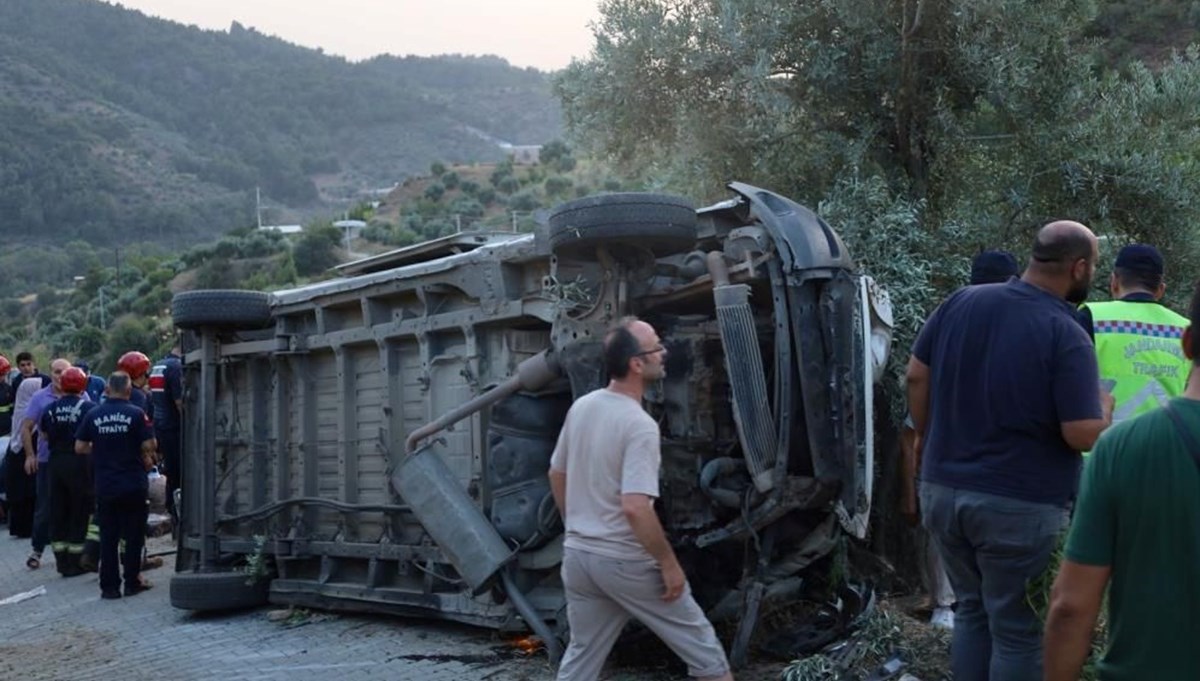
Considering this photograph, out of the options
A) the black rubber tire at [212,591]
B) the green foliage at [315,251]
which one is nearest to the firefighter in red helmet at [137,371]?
the black rubber tire at [212,591]

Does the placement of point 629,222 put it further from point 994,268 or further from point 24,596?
point 24,596

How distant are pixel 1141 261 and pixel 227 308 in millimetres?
6710

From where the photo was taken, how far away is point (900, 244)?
8.55 metres

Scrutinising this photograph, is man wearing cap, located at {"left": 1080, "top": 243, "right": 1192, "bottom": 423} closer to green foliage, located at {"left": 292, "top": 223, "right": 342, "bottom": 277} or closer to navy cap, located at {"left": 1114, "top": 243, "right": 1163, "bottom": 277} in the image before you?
navy cap, located at {"left": 1114, "top": 243, "right": 1163, "bottom": 277}

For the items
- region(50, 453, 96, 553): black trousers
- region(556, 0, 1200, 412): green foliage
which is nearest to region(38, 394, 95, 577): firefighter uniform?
region(50, 453, 96, 553): black trousers

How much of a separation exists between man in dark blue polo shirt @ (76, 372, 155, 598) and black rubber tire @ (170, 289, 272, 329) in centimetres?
119

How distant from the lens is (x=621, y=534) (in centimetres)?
485

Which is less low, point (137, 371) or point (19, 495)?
point (137, 371)

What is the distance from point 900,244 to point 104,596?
23.0 feet

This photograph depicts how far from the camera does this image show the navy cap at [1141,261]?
5.37 metres

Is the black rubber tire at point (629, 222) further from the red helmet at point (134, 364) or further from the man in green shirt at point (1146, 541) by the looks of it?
the red helmet at point (134, 364)

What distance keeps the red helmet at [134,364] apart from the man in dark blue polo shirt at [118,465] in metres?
1.08

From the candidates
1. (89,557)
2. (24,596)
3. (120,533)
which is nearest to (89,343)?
(89,557)

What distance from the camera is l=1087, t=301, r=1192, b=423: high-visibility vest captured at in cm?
524
